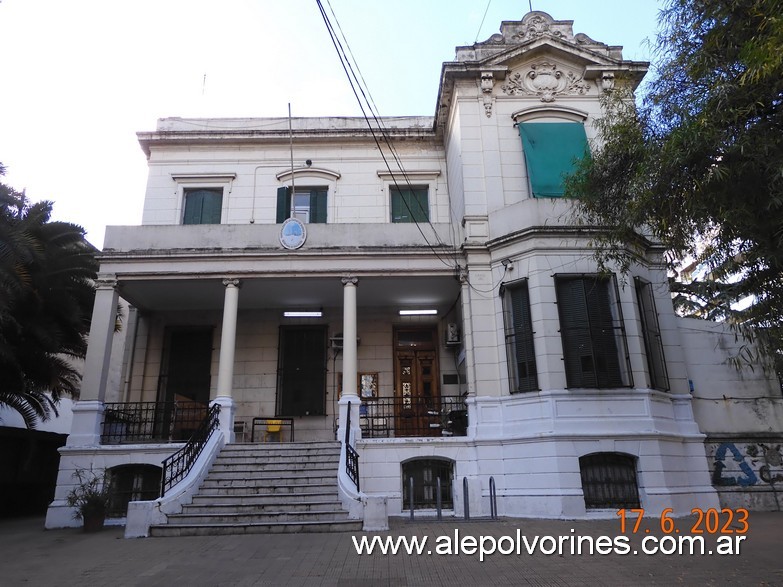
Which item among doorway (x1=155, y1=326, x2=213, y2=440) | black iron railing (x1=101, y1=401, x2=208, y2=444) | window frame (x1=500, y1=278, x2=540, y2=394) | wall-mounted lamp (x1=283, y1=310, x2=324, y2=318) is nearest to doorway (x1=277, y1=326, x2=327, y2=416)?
wall-mounted lamp (x1=283, y1=310, x2=324, y2=318)

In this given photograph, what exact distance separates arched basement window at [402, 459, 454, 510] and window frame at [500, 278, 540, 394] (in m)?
2.23

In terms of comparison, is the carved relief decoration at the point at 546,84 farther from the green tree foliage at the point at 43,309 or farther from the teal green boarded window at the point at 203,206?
the green tree foliage at the point at 43,309

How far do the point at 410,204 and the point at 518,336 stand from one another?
586 cm

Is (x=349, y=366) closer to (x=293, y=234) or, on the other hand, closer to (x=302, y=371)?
(x=302, y=371)

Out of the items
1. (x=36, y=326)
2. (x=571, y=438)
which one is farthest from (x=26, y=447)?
(x=571, y=438)

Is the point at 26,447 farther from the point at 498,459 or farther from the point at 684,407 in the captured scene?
the point at 684,407

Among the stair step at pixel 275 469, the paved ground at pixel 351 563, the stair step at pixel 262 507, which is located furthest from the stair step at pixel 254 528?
the stair step at pixel 275 469

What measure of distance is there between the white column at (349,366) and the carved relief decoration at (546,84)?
6.60 meters

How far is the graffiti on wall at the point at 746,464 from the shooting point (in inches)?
470

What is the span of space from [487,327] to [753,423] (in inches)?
255

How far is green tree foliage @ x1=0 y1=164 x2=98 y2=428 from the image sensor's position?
13.3 m

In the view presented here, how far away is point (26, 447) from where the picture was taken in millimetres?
14688

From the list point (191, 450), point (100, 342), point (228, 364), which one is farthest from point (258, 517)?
point (100, 342)

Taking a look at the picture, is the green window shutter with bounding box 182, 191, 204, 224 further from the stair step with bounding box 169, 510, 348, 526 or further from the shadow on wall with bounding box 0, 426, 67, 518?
the stair step with bounding box 169, 510, 348, 526
